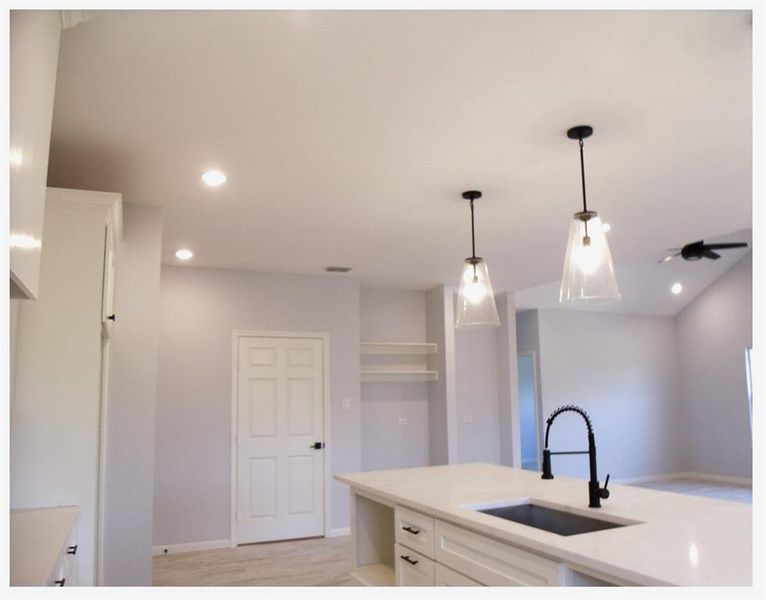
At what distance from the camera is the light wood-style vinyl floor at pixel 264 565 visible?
4.73 metres

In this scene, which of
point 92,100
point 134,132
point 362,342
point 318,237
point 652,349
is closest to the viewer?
point 92,100

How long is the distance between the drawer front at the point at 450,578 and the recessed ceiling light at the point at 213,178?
91.4 inches

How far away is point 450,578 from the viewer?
248cm

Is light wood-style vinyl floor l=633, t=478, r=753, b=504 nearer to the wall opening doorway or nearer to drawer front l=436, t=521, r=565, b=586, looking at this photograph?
the wall opening doorway

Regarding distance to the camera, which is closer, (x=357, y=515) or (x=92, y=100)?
(x=92, y=100)

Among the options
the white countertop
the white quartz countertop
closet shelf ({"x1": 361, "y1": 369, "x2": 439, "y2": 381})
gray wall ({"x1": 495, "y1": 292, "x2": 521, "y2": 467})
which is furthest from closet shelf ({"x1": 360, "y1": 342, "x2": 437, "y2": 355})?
the white countertop

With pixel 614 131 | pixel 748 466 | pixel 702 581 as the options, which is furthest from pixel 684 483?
pixel 702 581

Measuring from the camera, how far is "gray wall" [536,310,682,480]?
9.40m

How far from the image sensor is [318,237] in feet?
16.2

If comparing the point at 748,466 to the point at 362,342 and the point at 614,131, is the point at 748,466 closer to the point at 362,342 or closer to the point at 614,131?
the point at 362,342

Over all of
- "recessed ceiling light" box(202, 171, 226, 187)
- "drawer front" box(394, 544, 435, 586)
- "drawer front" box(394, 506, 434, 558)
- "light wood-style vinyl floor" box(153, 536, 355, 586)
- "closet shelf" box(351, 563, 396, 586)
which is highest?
"recessed ceiling light" box(202, 171, 226, 187)

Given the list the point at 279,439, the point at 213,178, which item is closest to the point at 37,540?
the point at 213,178

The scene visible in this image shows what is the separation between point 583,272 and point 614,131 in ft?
2.55

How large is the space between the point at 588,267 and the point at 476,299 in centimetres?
92
